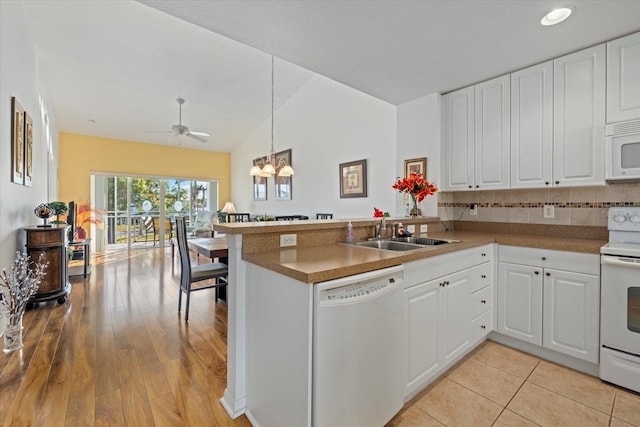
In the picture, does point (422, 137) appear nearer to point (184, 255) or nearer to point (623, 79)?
point (623, 79)

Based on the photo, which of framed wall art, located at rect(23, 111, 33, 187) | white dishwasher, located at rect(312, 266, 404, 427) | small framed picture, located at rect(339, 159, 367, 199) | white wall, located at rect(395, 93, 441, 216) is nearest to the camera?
white dishwasher, located at rect(312, 266, 404, 427)

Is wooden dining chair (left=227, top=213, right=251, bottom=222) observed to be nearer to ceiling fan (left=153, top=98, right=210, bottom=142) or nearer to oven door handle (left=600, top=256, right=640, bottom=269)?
ceiling fan (left=153, top=98, right=210, bottom=142)

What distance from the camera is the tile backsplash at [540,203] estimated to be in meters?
2.31

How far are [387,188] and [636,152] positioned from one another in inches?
100

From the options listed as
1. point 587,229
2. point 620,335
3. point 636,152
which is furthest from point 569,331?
point 636,152

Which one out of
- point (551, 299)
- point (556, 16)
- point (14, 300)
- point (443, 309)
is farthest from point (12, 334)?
point (556, 16)

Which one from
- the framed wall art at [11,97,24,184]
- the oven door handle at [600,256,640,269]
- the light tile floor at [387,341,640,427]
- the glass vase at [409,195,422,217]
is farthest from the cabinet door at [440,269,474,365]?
the framed wall art at [11,97,24,184]

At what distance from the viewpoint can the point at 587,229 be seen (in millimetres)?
2412

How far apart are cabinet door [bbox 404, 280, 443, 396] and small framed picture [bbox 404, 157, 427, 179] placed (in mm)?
1576

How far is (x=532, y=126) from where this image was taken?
245 cm

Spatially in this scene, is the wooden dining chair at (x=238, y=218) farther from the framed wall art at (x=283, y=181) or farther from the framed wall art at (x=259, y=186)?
the framed wall art at (x=283, y=181)

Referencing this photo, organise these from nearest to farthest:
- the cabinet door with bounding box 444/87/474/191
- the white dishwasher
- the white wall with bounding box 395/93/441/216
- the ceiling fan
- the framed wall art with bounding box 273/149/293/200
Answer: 1. the white dishwasher
2. the cabinet door with bounding box 444/87/474/191
3. the white wall with bounding box 395/93/441/216
4. the ceiling fan
5. the framed wall art with bounding box 273/149/293/200

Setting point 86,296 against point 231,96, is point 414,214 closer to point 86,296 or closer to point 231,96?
point 86,296

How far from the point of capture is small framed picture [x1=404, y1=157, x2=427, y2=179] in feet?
10.0
